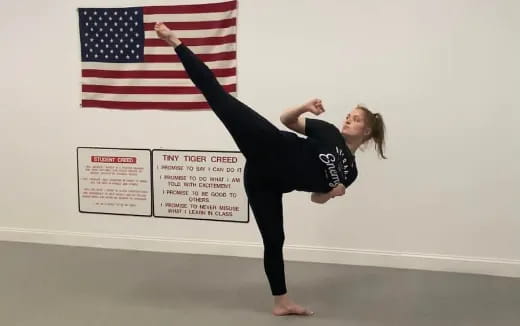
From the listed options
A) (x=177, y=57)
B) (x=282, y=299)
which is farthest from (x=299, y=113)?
(x=177, y=57)

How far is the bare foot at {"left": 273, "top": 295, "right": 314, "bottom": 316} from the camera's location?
2.83 meters

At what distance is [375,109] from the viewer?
363 cm

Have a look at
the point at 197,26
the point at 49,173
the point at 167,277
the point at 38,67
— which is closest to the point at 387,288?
the point at 167,277

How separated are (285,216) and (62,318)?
1663 millimetres

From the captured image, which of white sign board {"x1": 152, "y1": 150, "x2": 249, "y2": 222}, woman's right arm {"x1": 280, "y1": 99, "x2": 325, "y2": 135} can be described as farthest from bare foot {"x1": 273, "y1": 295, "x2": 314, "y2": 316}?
white sign board {"x1": 152, "y1": 150, "x2": 249, "y2": 222}

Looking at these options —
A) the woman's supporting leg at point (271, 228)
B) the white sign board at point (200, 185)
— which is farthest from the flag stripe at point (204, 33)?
the woman's supporting leg at point (271, 228)

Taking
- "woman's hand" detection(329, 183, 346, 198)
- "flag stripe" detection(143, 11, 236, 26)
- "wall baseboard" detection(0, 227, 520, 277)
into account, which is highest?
"flag stripe" detection(143, 11, 236, 26)

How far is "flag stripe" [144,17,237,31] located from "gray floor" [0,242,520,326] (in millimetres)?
1615

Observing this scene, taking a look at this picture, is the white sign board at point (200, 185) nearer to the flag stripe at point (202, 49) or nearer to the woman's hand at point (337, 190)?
the flag stripe at point (202, 49)

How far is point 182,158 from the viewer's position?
4.01 meters

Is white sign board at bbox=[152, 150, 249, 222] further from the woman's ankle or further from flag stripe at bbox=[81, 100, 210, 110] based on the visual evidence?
the woman's ankle

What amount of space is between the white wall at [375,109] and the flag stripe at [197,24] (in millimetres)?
116

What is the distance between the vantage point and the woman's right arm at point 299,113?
2664 mm

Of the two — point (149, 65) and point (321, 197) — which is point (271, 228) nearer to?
point (321, 197)
